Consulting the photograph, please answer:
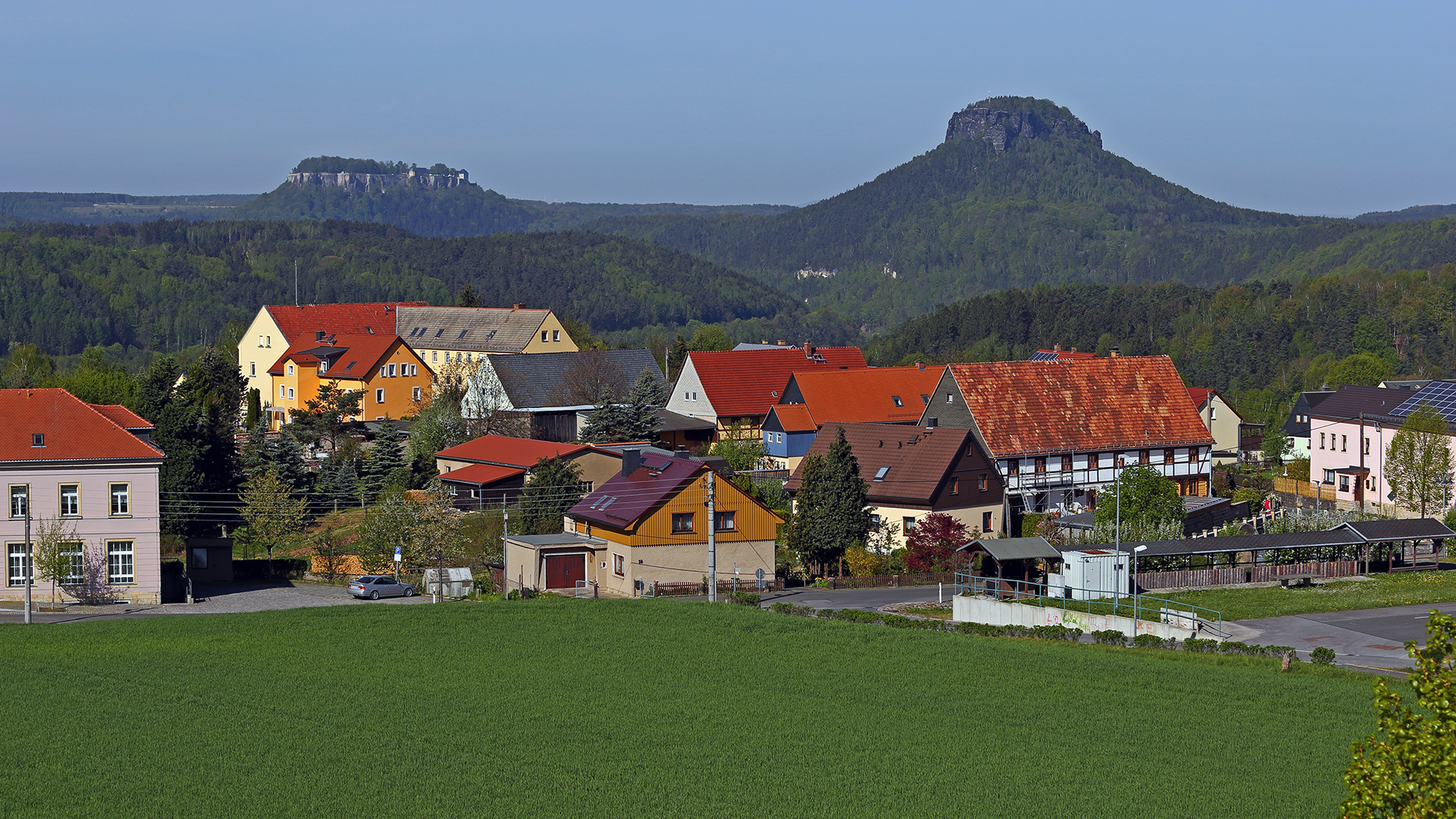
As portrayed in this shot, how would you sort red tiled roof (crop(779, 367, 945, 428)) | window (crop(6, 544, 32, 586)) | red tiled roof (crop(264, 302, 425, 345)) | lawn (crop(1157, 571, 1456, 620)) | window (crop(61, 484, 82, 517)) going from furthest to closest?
red tiled roof (crop(264, 302, 425, 345)) < red tiled roof (crop(779, 367, 945, 428)) < window (crop(61, 484, 82, 517)) < window (crop(6, 544, 32, 586)) < lawn (crop(1157, 571, 1456, 620))

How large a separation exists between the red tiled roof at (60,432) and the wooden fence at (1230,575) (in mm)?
31895

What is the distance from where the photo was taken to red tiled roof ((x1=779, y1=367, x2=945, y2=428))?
72.8 metres

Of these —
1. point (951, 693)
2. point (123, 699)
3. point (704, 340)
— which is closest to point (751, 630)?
point (951, 693)

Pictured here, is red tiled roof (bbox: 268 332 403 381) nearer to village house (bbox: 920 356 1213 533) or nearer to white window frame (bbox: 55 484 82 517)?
village house (bbox: 920 356 1213 533)

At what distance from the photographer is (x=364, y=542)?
49.1 meters

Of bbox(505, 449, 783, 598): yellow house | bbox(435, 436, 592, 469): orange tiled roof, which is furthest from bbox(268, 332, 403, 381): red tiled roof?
bbox(505, 449, 783, 598): yellow house

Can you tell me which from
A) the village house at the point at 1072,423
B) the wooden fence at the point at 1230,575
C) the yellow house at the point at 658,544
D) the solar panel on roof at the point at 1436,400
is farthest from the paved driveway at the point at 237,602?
the solar panel on roof at the point at 1436,400

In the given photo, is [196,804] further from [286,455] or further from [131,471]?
[286,455]

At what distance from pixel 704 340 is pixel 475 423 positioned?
70.2 metres

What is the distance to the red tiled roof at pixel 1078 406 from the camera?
207ft

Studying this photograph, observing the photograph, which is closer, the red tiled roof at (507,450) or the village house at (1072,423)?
the red tiled roof at (507,450)

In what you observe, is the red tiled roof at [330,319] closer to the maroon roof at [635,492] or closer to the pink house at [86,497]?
the maroon roof at [635,492]

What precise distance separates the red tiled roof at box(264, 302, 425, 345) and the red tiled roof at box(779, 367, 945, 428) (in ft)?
140

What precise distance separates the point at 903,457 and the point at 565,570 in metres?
15.5
